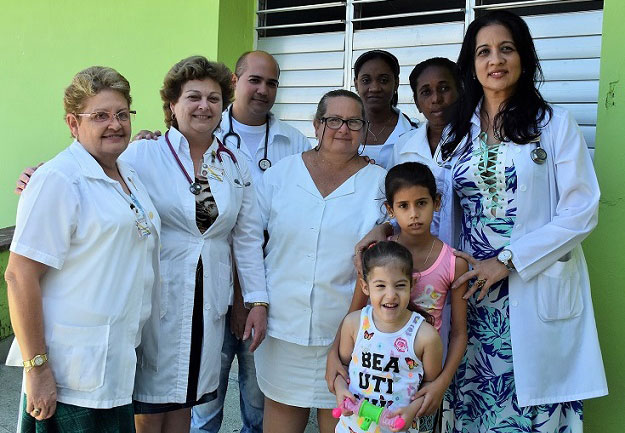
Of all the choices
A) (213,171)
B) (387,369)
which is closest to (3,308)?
(213,171)

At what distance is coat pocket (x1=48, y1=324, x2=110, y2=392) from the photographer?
2125 millimetres

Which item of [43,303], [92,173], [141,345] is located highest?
[92,173]

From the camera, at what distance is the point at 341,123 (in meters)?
2.67

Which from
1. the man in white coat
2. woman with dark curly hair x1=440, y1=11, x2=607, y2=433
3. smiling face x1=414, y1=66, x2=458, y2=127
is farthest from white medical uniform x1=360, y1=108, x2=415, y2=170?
woman with dark curly hair x1=440, y1=11, x2=607, y2=433

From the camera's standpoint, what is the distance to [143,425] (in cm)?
270

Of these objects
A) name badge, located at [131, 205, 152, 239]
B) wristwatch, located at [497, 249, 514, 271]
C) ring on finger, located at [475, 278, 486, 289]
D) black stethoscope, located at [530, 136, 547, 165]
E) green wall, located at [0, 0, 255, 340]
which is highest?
green wall, located at [0, 0, 255, 340]

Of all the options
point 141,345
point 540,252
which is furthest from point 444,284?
point 141,345

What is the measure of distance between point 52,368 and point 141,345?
0.46 meters

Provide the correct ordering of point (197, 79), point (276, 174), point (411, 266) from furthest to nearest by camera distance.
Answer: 1. point (276, 174)
2. point (197, 79)
3. point (411, 266)

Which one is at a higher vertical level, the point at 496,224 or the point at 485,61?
the point at 485,61

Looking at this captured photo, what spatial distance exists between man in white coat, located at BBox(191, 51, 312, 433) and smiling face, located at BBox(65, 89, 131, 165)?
107 centimetres

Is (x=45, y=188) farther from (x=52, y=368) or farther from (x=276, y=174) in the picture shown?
(x=276, y=174)

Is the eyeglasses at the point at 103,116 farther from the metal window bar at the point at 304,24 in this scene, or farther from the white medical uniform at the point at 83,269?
the metal window bar at the point at 304,24

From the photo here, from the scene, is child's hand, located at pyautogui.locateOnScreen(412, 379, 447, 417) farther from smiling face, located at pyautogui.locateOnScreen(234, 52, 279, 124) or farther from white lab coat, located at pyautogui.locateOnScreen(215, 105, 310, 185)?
smiling face, located at pyautogui.locateOnScreen(234, 52, 279, 124)
